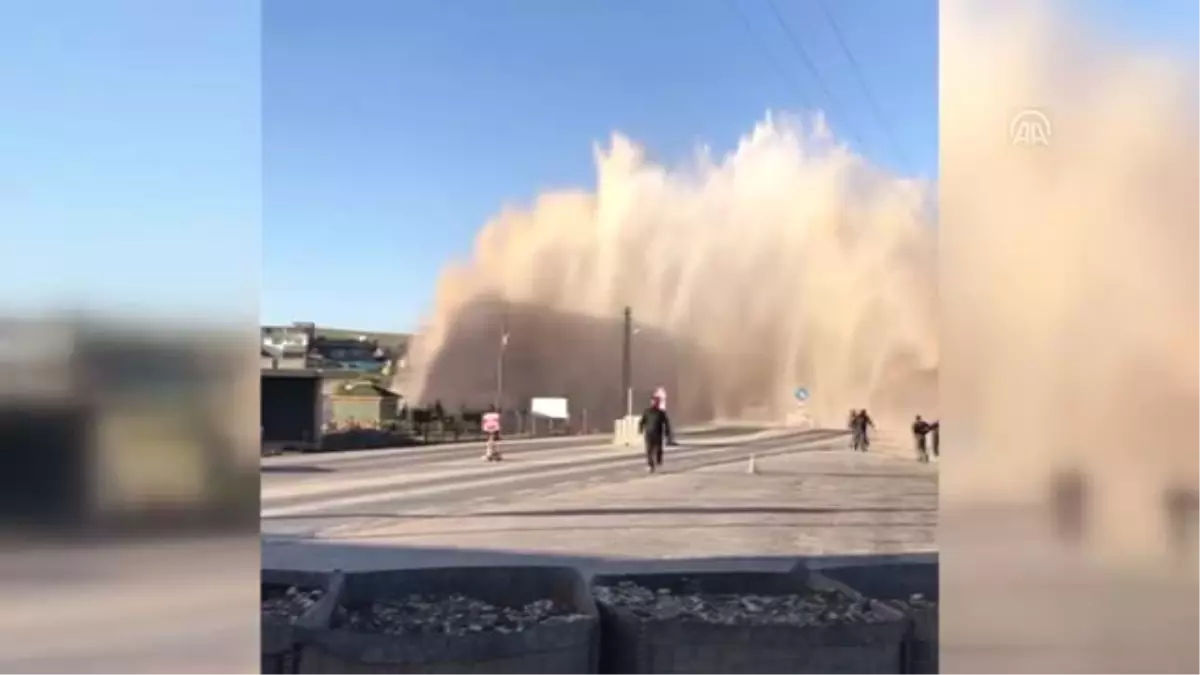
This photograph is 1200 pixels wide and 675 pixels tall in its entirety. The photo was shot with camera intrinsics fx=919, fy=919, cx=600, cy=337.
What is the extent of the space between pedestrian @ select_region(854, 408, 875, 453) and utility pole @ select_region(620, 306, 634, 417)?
1.41 ft

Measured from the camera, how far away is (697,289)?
5.70 feet

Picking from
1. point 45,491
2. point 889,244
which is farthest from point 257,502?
point 889,244

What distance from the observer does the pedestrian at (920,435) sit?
156cm

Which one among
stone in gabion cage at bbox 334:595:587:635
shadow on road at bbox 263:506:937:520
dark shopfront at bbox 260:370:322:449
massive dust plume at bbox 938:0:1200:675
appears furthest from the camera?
shadow on road at bbox 263:506:937:520

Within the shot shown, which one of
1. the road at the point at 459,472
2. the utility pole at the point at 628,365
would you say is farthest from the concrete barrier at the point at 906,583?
the utility pole at the point at 628,365

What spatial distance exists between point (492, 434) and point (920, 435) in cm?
79

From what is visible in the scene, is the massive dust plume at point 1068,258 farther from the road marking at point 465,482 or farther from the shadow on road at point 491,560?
the shadow on road at point 491,560

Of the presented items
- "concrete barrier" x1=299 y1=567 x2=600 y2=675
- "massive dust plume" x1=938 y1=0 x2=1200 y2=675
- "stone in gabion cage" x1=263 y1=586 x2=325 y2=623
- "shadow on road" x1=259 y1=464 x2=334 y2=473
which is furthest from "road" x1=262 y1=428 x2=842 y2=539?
"massive dust plume" x1=938 y1=0 x2=1200 y2=675

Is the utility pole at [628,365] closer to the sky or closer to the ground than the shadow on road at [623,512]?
closer to the sky

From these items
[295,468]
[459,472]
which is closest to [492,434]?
[459,472]

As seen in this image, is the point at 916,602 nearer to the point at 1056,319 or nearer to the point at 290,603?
the point at 1056,319

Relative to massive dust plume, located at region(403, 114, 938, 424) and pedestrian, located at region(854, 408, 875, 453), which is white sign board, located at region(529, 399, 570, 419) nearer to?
massive dust plume, located at region(403, 114, 938, 424)

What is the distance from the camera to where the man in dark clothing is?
170 cm

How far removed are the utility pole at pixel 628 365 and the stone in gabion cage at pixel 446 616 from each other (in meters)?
0.41
